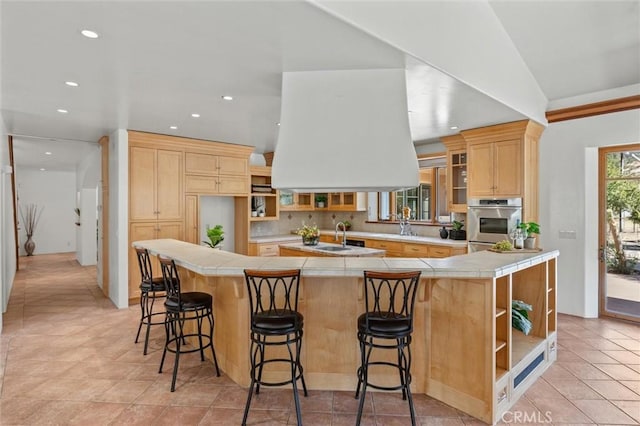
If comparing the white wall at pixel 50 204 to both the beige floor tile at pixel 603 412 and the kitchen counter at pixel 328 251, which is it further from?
the beige floor tile at pixel 603 412

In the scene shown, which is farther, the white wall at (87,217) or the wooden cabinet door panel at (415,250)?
the white wall at (87,217)

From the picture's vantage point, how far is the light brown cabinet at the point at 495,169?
177 inches

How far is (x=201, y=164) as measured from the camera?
5742mm

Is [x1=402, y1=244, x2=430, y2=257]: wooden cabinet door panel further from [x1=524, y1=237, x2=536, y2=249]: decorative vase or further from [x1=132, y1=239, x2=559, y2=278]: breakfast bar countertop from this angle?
[x1=132, y1=239, x2=559, y2=278]: breakfast bar countertop

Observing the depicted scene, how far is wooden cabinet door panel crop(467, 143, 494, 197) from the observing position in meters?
4.72

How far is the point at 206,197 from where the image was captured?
20.9 feet

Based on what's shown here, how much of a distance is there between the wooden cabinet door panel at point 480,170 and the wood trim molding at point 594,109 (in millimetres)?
913

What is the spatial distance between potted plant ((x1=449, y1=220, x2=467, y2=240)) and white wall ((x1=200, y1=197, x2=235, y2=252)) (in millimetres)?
3943

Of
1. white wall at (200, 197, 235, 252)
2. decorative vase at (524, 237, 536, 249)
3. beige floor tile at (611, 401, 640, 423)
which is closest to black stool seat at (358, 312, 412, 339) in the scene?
Result: beige floor tile at (611, 401, 640, 423)

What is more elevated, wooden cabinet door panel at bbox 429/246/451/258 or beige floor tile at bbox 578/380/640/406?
wooden cabinet door panel at bbox 429/246/451/258

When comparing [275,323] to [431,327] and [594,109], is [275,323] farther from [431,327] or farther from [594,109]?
[594,109]

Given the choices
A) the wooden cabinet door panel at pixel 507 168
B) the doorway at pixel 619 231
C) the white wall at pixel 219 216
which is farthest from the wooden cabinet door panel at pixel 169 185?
the doorway at pixel 619 231

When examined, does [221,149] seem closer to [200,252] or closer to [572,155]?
[200,252]

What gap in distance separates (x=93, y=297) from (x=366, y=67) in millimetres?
5533
